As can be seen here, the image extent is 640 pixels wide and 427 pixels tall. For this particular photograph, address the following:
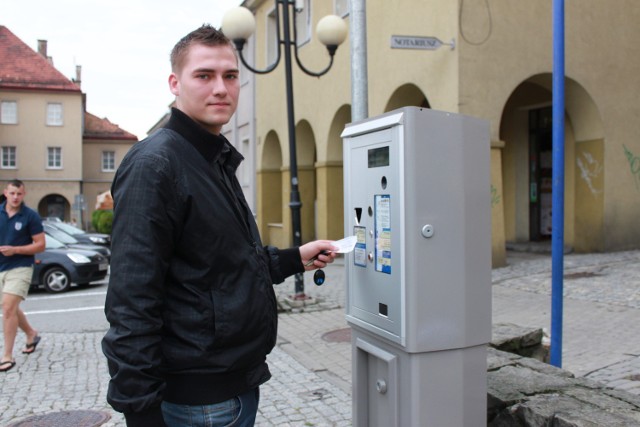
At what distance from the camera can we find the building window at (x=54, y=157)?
47156 mm

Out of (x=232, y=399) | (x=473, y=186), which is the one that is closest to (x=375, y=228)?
(x=473, y=186)

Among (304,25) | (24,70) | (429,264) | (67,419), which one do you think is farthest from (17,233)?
(24,70)

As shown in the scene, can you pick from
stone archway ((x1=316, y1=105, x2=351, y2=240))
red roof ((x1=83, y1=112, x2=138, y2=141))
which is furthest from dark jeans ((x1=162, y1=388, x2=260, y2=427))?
red roof ((x1=83, y1=112, x2=138, y2=141))

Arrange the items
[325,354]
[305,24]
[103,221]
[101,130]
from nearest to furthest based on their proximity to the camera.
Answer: [325,354]
[305,24]
[103,221]
[101,130]

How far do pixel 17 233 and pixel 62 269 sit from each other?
22.5ft

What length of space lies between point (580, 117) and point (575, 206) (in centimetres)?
180

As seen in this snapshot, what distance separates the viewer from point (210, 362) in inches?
78.4

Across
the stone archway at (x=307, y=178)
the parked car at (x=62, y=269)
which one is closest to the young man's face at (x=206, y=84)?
the parked car at (x=62, y=269)

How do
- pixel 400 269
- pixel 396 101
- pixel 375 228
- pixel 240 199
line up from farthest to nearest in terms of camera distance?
1. pixel 396 101
2. pixel 375 228
3. pixel 400 269
4. pixel 240 199

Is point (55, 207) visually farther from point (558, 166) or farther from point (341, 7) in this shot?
point (558, 166)

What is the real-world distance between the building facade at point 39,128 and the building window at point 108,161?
15.7 ft

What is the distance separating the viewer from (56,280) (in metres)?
13.2

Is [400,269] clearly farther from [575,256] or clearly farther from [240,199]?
[575,256]

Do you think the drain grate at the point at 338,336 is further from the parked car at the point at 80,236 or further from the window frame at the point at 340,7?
the parked car at the point at 80,236
